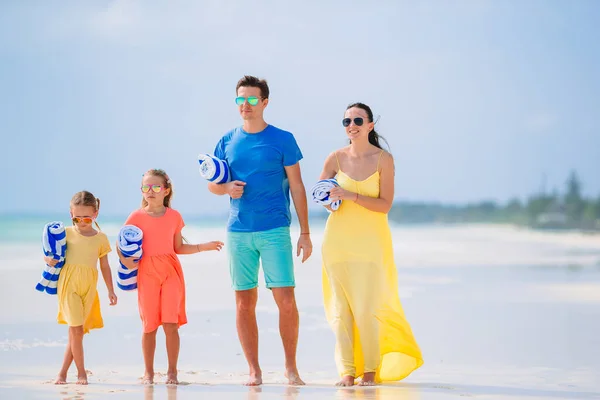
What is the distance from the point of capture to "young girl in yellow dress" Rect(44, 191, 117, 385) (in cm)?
582

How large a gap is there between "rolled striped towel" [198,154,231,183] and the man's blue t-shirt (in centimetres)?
9

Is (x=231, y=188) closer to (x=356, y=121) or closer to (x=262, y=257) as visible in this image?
(x=262, y=257)

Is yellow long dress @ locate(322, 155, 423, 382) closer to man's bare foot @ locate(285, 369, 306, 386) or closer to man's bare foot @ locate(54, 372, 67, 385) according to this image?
man's bare foot @ locate(285, 369, 306, 386)

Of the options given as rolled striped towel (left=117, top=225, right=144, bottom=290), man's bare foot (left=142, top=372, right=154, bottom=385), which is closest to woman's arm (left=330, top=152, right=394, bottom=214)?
rolled striped towel (left=117, top=225, right=144, bottom=290)

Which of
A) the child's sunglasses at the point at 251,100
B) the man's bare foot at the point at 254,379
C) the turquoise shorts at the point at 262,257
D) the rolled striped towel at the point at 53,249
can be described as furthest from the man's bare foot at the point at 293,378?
the child's sunglasses at the point at 251,100

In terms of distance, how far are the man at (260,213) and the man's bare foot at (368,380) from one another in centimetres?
39

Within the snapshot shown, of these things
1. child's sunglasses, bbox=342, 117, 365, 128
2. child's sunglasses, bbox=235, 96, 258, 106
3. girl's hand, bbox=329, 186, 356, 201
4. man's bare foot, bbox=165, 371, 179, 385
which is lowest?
man's bare foot, bbox=165, 371, 179, 385

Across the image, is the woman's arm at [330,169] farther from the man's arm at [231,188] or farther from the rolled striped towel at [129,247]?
the rolled striped towel at [129,247]

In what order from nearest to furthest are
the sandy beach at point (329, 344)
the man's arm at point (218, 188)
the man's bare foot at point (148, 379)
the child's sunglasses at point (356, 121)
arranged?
the sandy beach at point (329, 344)
the man's bare foot at point (148, 379)
the man's arm at point (218, 188)
the child's sunglasses at point (356, 121)

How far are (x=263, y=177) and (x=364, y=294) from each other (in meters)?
1.00

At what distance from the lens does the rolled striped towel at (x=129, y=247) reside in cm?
584

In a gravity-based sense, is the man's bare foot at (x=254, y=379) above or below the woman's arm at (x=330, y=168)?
below

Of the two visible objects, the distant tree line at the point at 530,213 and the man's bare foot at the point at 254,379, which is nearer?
the man's bare foot at the point at 254,379

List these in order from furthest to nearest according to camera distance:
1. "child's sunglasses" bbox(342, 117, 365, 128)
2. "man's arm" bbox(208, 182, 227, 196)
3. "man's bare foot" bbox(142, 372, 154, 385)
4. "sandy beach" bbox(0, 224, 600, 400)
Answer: "child's sunglasses" bbox(342, 117, 365, 128) < "man's arm" bbox(208, 182, 227, 196) < "man's bare foot" bbox(142, 372, 154, 385) < "sandy beach" bbox(0, 224, 600, 400)
